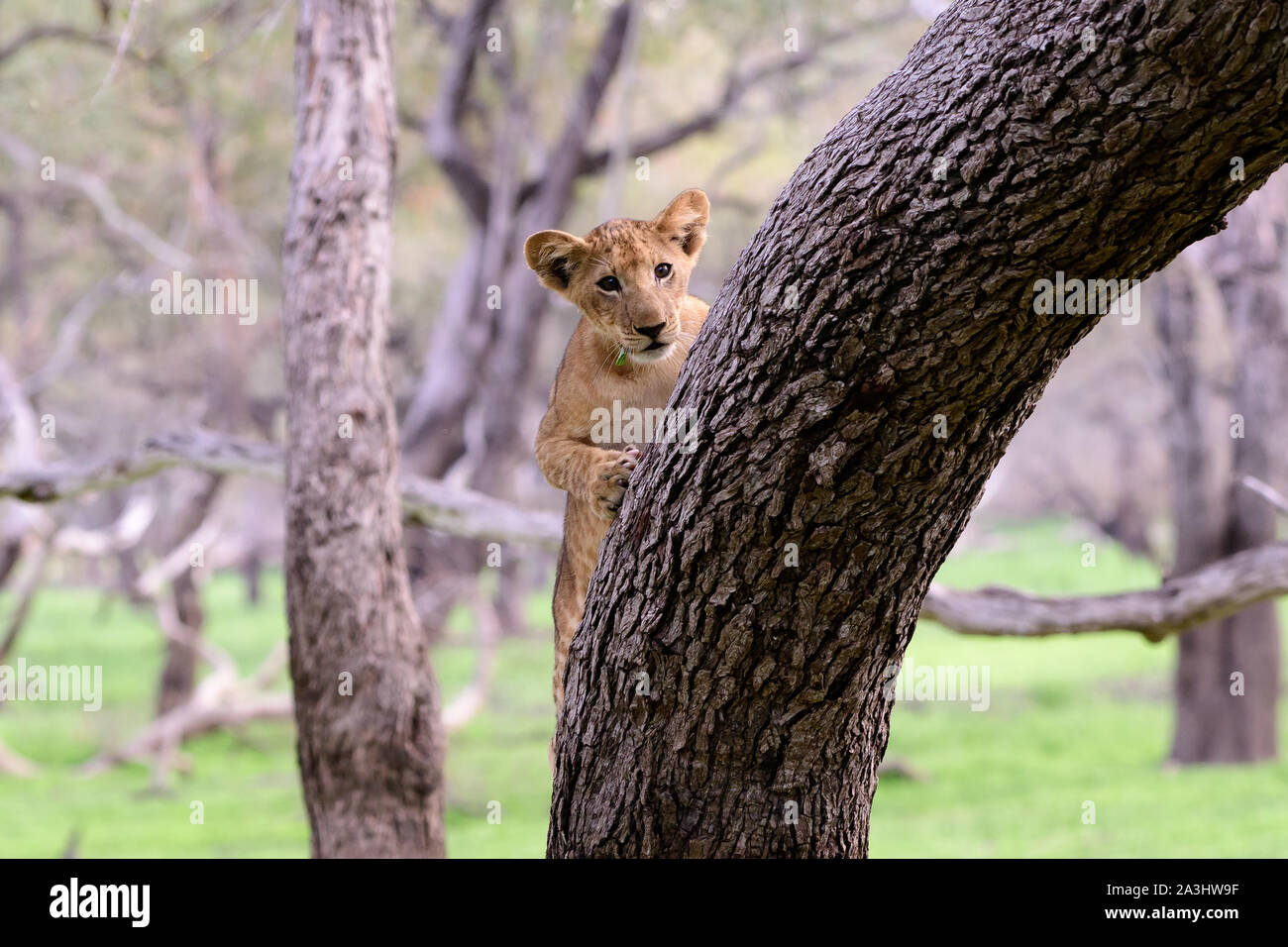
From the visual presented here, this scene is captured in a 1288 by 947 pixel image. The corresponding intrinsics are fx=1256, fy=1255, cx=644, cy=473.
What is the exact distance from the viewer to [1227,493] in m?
10.3

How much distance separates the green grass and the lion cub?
361cm

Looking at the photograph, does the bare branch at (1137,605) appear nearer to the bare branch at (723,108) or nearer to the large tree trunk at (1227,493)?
the large tree trunk at (1227,493)

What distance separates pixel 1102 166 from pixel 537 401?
73.6ft

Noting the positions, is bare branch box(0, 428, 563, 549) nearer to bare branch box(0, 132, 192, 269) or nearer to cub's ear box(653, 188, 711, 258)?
cub's ear box(653, 188, 711, 258)

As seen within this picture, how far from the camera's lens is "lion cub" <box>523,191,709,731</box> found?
10.7 feet

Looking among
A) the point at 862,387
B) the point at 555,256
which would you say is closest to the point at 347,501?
the point at 555,256

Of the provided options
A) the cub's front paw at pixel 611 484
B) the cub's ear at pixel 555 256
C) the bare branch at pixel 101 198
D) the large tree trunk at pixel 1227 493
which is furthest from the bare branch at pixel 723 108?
the cub's front paw at pixel 611 484

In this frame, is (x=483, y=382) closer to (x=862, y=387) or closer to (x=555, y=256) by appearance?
(x=555, y=256)

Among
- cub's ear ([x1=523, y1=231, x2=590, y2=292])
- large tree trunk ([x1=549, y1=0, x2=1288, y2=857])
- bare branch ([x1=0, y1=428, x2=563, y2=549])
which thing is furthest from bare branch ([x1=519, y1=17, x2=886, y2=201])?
large tree trunk ([x1=549, y1=0, x2=1288, y2=857])

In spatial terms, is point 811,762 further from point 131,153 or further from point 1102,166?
point 131,153

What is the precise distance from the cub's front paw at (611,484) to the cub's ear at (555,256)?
635mm

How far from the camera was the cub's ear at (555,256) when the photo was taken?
10.8 ft
